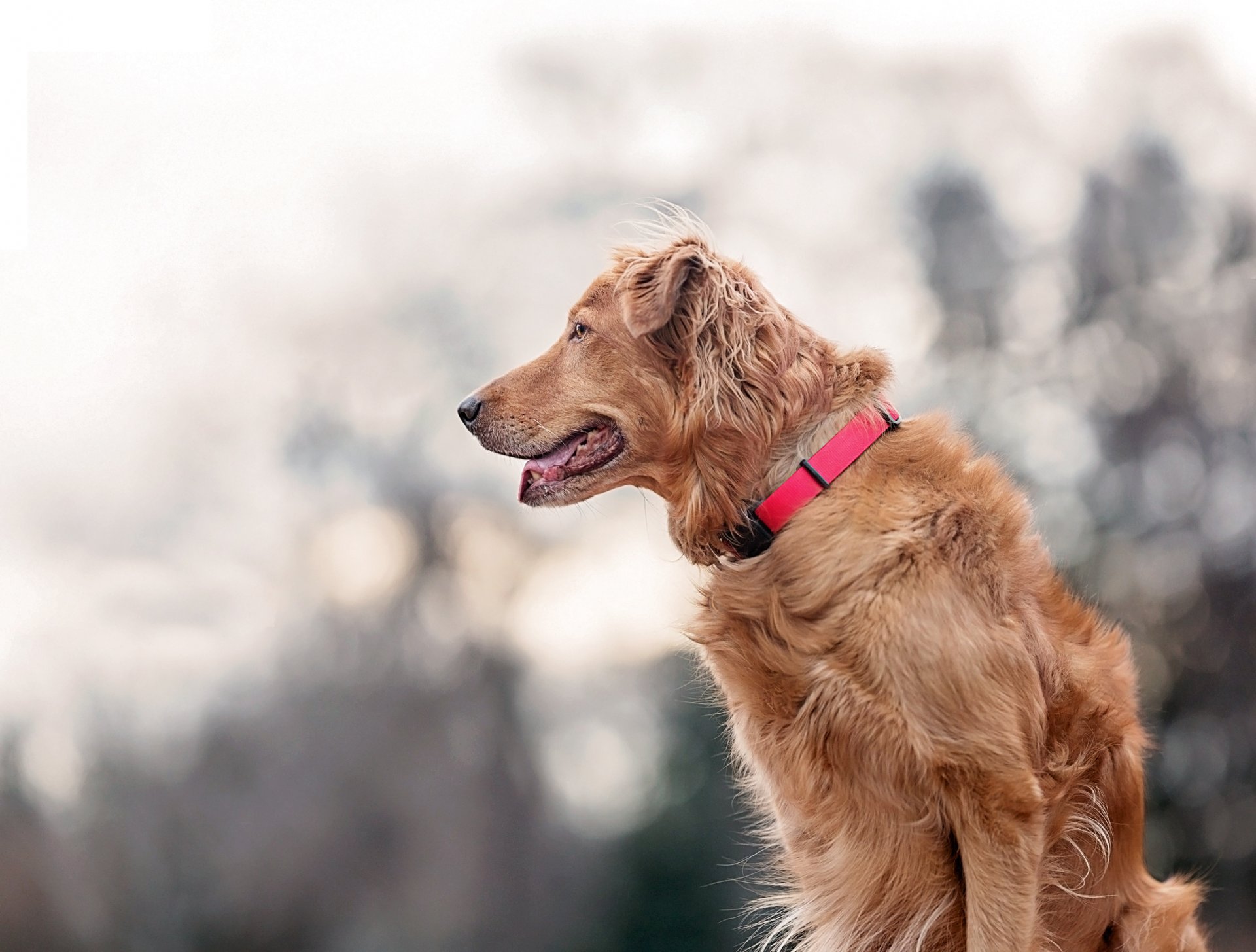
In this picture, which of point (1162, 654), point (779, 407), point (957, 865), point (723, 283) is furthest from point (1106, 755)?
point (1162, 654)

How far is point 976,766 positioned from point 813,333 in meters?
1.31

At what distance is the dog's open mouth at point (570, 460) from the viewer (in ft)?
9.65

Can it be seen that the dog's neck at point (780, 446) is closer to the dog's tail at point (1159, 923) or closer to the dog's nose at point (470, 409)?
the dog's nose at point (470, 409)

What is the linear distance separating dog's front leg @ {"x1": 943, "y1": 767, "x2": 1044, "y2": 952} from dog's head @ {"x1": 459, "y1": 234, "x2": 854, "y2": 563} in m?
0.97

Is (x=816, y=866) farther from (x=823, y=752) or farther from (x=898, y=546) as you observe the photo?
(x=898, y=546)

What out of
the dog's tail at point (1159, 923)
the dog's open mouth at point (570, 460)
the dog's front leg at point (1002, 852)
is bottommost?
the dog's tail at point (1159, 923)

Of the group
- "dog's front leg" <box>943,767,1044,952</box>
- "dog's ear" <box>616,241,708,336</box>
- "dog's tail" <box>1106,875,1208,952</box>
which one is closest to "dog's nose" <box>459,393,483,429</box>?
"dog's ear" <box>616,241,708,336</box>

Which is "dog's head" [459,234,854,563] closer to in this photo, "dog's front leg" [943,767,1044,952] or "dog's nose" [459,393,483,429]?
"dog's nose" [459,393,483,429]

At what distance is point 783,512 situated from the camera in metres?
2.62

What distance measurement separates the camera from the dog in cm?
235

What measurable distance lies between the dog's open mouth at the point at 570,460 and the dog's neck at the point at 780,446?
0.29 meters

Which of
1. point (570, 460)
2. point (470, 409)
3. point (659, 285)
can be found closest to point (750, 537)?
point (570, 460)

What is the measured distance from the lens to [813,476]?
2615 mm

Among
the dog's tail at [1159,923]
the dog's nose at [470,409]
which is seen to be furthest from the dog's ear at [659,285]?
the dog's tail at [1159,923]
